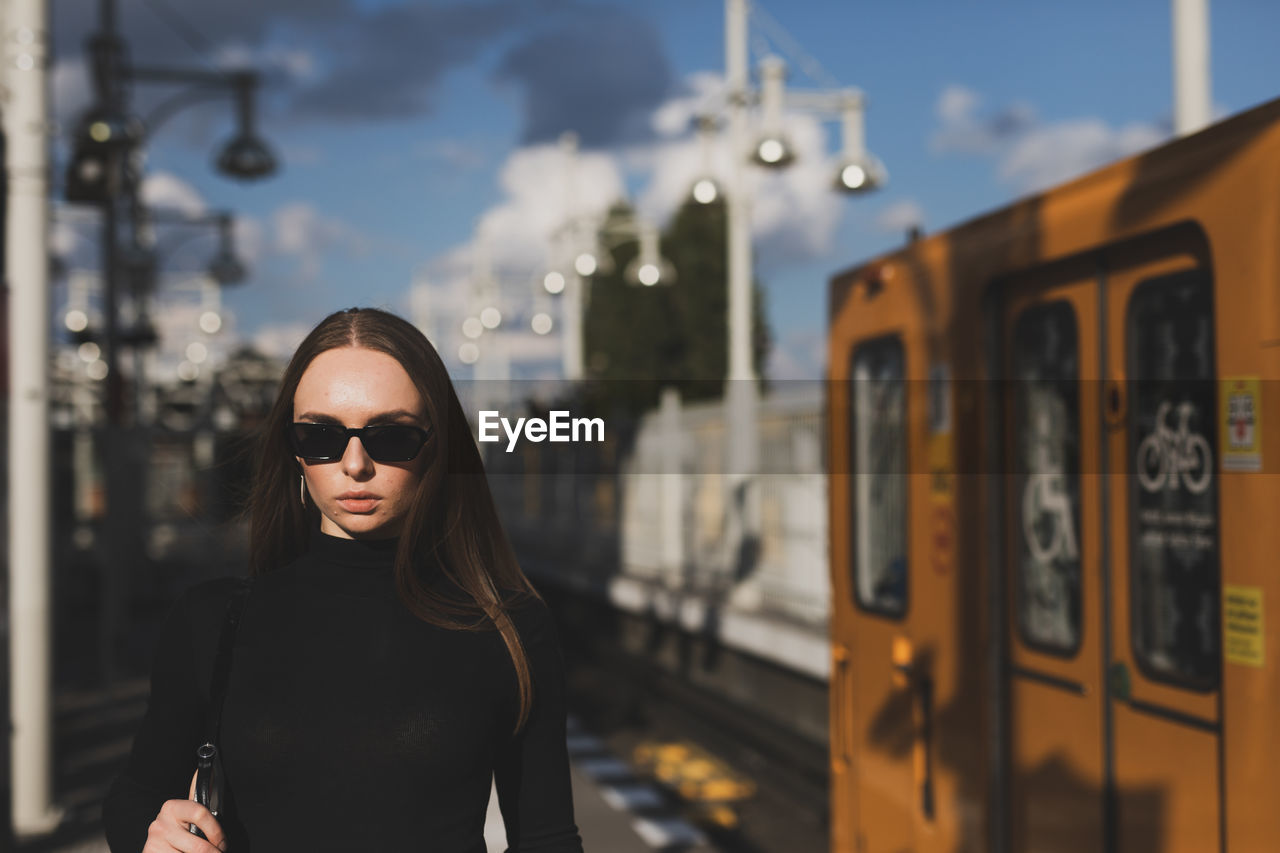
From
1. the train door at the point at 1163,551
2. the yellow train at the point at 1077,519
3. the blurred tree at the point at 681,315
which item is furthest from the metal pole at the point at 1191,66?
the blurred tree at the point at 681,315

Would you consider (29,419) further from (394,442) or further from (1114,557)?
(394,442)

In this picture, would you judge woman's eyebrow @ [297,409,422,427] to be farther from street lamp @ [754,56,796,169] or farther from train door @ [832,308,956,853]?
street lamp @ [754,56,796,169]

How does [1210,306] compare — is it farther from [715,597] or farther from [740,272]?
[740,272]

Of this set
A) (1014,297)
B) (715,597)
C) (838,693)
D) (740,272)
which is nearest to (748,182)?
(740,272)

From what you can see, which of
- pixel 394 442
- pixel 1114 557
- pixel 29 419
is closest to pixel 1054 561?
pixel 1114 557

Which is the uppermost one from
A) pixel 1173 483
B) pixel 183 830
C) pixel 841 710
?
pixel 1173 483

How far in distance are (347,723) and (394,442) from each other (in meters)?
0.38

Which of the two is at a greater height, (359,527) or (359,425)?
(359,425)

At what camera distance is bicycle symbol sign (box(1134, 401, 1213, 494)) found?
4055 mm

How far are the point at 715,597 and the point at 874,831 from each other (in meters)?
10.7

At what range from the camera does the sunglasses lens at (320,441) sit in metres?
2.16

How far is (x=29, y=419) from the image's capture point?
346 inches

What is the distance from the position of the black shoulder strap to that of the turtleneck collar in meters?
0.14

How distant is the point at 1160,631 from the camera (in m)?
4.29
